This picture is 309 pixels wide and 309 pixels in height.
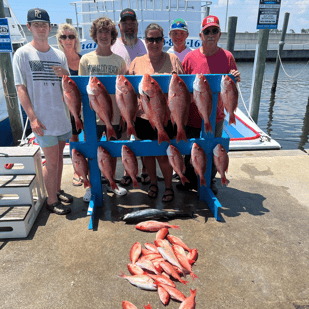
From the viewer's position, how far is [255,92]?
7816mm

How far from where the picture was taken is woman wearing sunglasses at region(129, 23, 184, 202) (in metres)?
3.17

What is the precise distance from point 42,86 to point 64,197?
1552mm

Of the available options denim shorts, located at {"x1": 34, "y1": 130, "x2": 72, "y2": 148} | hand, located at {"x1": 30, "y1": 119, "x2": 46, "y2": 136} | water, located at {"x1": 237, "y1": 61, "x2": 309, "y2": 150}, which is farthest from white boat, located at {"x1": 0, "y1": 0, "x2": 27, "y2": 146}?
water, located at {"x1": 237, "y1": 61, "x2": 309, "y2": 150}

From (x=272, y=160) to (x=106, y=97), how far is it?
3527mm

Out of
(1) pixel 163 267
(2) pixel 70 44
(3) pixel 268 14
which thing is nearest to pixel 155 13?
(3) pixel 268 14

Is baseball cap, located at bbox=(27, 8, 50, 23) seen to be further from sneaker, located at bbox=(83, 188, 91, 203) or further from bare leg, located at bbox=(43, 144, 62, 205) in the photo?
sneaker, located at bbox=(83, 188, 91, 203)

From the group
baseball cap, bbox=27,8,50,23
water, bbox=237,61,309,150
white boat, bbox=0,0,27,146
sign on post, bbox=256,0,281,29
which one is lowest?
water, bbox=237,61,309,150

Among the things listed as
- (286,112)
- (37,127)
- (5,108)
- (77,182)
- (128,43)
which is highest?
(128,43)

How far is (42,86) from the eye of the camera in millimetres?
2975

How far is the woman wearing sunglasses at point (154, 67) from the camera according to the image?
317 centimetres

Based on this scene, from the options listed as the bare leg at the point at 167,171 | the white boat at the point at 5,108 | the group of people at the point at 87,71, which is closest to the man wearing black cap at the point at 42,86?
the group of people at the point at 87,71

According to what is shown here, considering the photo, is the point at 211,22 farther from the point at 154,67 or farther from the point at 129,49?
the point at 129,49

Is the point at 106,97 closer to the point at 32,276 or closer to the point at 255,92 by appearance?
the point at 32,276

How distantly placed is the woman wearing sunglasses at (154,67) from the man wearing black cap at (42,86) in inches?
36.8
